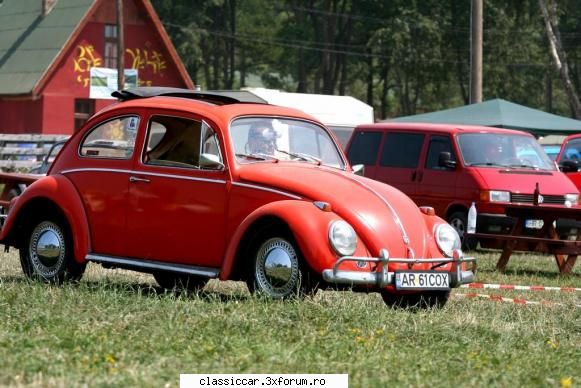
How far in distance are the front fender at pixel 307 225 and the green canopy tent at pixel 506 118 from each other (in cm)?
1676

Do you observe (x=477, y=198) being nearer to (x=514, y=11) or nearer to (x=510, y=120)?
(x=510, y=120)

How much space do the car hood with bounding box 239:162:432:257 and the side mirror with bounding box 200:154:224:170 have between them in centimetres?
19

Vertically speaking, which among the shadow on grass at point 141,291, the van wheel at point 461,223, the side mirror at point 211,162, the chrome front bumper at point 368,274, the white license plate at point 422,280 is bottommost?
the van wheel at point 461,223

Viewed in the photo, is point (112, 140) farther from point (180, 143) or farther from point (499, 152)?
point (499, 152)

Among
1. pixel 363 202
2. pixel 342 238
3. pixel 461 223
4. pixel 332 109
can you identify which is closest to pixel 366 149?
pixel 461 223

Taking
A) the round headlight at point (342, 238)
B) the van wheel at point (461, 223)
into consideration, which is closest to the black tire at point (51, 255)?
the round headlight at point (342, 238)

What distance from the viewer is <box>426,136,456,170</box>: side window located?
19609 mm

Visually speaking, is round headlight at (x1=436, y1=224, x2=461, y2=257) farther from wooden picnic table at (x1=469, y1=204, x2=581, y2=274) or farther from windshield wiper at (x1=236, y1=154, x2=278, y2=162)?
wooden picnic table at (x1=469, y1=204, x2=581, y2=274)

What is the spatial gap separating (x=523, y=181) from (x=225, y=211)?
9.38 meters

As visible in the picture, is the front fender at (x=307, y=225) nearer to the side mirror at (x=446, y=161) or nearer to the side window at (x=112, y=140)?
the side window at (x=112, y=140)

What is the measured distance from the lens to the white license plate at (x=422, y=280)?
32.3ft

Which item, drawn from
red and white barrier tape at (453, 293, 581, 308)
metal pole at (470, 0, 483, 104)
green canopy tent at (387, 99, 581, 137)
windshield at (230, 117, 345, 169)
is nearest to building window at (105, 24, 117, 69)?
green canopy tent at (387, 99, 581, 137)

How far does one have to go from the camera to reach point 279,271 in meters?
9.92

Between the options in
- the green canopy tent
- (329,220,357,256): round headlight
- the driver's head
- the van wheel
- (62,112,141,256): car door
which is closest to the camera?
(329,220,357,256): round headlight
